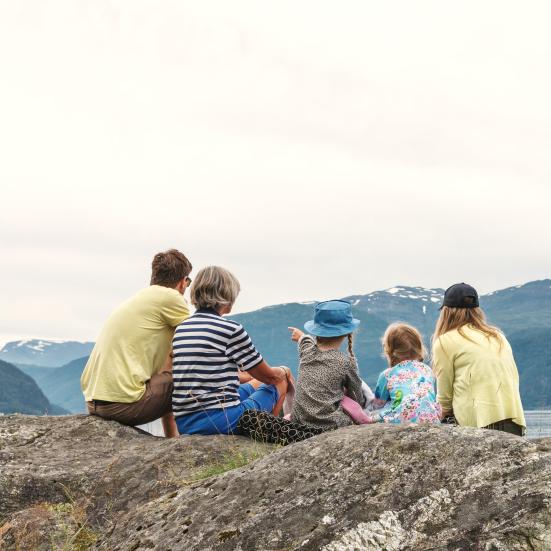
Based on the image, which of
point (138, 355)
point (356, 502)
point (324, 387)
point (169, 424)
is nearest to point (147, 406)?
point (138, 355)

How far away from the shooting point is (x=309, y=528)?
4875mm

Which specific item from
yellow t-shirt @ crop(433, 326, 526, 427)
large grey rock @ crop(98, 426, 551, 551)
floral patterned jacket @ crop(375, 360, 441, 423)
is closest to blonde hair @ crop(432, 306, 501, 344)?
yellow t-shirt @ crop(433, 326, 526, 427)

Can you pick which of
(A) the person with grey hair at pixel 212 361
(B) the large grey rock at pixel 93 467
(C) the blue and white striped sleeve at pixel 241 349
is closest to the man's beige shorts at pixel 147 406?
(B) the large grey rock at pixel 93 467

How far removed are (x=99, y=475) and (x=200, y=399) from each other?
1507mm

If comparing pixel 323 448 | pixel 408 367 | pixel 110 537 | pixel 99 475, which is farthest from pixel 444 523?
pixel 408 367

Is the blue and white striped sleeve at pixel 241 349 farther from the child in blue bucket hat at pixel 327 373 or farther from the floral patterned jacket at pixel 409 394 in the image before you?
the floral patterned jacket at pixel 409 394

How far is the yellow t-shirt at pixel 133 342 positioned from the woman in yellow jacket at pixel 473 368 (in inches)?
120

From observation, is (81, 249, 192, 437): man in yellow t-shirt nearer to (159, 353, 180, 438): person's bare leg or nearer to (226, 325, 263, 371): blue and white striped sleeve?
(159, 353, 180, 438): person's bare leg

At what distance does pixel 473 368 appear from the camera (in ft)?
28.9

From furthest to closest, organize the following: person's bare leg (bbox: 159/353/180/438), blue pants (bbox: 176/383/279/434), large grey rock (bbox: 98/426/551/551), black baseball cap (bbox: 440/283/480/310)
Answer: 1. person's bare leg (bbox: 159/353/180/438)
2. black baseball cap (bbox: 440/283/480/310)
3. blue pants (bbox: 176/383/279/434)
4. large grey rock (bbox: 98/426/551/551)

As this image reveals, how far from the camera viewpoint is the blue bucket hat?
885 cm

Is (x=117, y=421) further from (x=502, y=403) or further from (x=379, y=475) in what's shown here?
(x=379, y=475)

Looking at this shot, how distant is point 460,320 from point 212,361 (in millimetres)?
2865

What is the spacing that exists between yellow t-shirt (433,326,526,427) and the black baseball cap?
30cm
